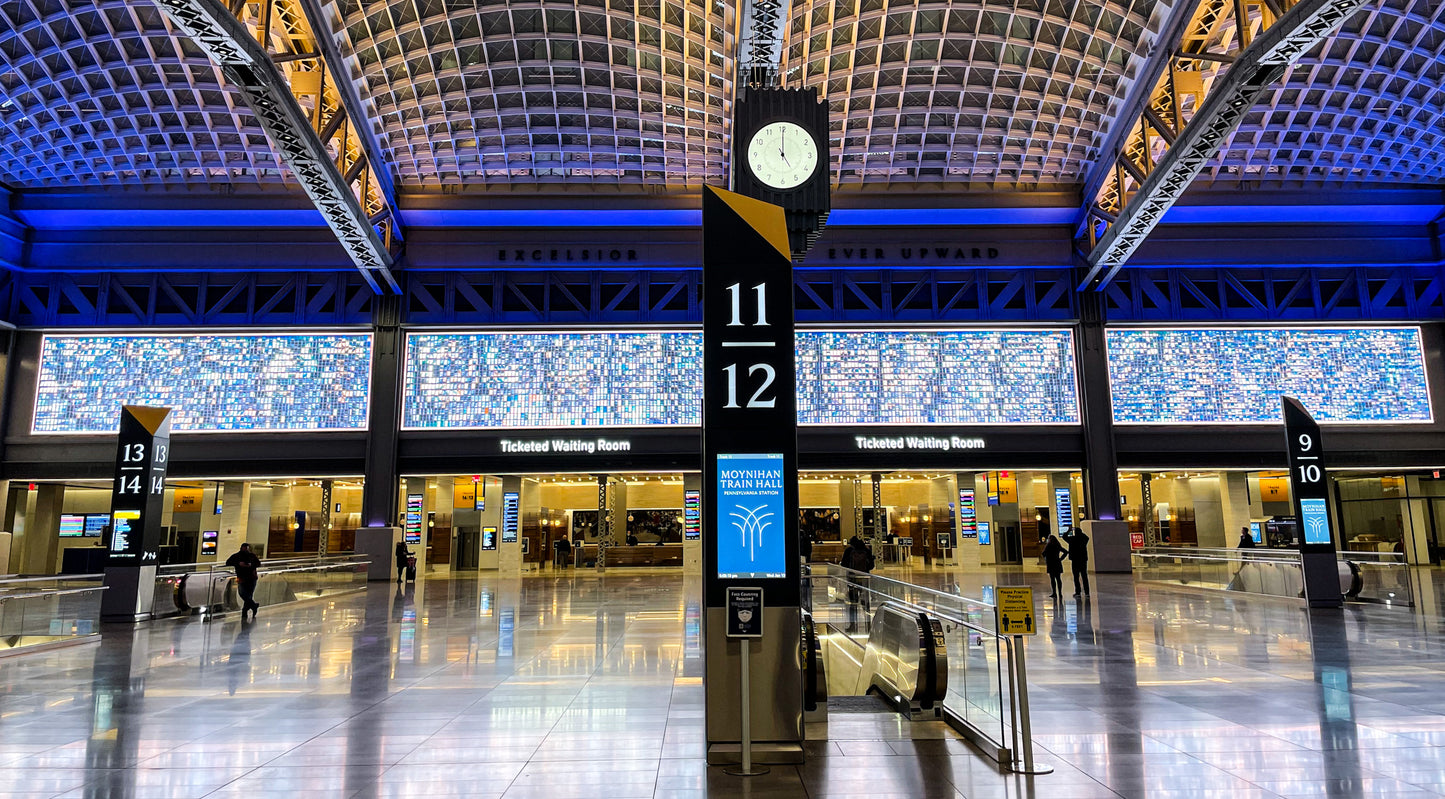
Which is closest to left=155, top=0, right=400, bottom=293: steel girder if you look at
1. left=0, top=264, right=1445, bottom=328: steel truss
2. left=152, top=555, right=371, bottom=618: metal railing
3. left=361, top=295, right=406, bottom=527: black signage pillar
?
left=361, top=295, right=406, bottom=527: black signage pillar

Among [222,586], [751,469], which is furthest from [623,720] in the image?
[222,586]

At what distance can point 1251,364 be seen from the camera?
33312 mm

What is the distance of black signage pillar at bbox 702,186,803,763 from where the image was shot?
21.7ft

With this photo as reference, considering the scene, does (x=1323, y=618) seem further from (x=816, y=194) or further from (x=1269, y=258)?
(x=1269, y=258)

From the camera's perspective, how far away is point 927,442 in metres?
33.2

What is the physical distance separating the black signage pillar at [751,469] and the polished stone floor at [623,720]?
492 millimetres

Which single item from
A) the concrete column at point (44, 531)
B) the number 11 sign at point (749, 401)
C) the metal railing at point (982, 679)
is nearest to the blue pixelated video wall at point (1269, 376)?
the metal railing at point (982, 679)

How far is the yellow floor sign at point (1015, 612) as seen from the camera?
6359 millimetres

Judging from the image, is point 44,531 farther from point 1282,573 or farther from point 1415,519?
point 1415,519

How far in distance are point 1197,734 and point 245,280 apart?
114 feet

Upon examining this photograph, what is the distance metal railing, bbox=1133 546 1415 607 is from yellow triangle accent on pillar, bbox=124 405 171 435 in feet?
78.5

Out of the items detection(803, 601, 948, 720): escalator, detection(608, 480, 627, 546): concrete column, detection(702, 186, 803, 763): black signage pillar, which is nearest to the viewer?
detection(702, 186, 803, 763): black signage pillar

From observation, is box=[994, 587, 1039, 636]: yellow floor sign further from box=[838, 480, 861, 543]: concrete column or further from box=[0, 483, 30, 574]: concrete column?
box=[0, 483, 30, 574]: concrete column

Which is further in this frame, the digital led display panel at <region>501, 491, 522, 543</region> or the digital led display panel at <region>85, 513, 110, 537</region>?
the digital led display panel at <region>85, 513, 110, 537</region>
